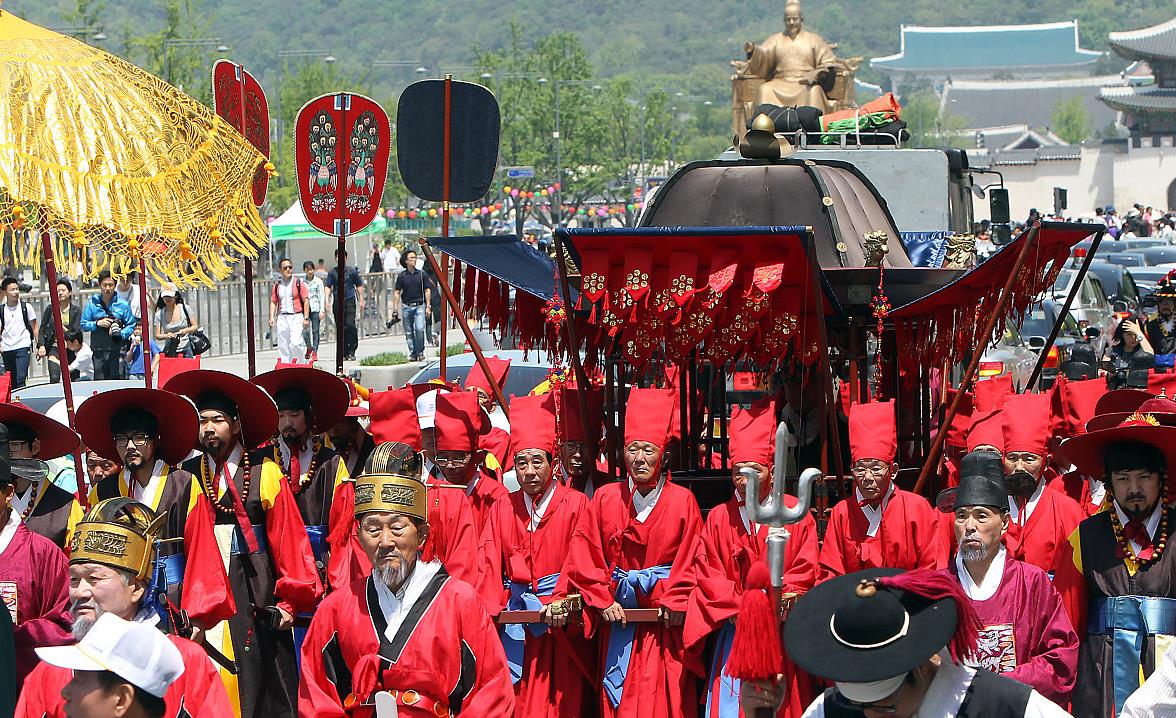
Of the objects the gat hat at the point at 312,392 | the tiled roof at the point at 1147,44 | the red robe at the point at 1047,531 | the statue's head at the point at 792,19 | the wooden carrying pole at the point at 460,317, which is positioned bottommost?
the red robe at the point at 1047,531

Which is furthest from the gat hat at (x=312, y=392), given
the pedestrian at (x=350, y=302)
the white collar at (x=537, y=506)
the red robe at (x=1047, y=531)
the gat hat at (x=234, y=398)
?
the pedestrian at (x=350, y=302)

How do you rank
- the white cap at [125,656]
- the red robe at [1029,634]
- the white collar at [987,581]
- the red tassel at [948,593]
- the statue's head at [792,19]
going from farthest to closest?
1. the statue's head at [792,19]
2. the white collar at [987,581]
3. the red robe at [1029,634]
4. the white cap at [125,656]
5. the red tassel at [948,593]

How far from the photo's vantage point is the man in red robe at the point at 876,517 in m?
6.81

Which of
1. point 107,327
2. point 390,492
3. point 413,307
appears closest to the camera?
point 390,492

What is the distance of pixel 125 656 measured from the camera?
4.32 m

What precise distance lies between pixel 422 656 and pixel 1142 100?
7283 centimetres

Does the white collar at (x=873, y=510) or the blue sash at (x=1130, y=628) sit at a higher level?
the white collar at (x=873, y=510)

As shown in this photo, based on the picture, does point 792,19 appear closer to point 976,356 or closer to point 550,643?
point 976,356

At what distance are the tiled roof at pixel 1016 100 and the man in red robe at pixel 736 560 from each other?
129110 mm

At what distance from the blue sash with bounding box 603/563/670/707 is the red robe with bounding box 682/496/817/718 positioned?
8.6 inches

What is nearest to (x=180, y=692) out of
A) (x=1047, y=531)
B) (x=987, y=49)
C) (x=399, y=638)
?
(x=399, y=638)

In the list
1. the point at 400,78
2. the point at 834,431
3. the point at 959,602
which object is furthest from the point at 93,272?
the point at 400,78

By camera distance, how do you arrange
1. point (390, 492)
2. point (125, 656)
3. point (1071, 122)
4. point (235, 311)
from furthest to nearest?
1. point (1071, 122)
2. point (235, 311)
3. point (390, 492)
4. point (125, 656)

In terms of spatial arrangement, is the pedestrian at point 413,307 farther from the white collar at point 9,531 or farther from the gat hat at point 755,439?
the white collar at point 9,531
